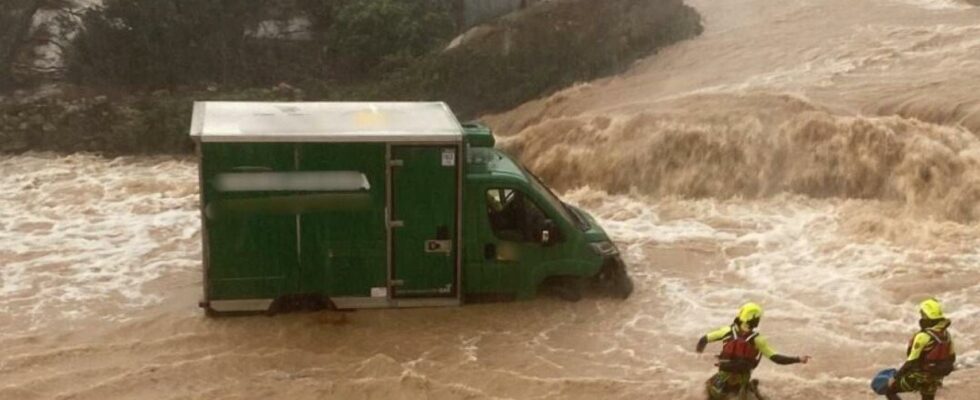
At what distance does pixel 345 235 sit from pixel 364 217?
0.98 feet

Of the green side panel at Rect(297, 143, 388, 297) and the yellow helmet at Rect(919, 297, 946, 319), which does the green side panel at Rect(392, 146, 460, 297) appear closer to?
the green side panel at Rect(297, 143, 388, 297)

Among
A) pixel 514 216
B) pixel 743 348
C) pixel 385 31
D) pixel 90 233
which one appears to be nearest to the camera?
pixel 743 348

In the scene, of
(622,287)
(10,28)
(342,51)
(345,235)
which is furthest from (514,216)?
(10,28)

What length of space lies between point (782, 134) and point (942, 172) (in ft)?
8.95

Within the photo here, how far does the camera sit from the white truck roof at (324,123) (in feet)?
37.4

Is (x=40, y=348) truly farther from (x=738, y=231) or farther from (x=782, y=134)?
(x=782, y=134)

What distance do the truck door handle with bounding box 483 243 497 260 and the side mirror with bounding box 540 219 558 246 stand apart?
572 millimetres

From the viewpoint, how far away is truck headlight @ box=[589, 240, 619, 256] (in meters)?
12.6

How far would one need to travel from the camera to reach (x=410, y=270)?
1204 centimetres

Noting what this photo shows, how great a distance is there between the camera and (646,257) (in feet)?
48.7

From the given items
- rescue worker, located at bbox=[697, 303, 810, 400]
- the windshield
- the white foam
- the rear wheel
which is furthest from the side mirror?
the white foam

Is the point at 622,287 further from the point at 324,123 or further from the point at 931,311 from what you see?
the point at 931,311

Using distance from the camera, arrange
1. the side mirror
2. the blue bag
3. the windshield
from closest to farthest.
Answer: the blue bag < the side mirror < the windshield

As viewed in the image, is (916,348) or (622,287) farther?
(622,287)
